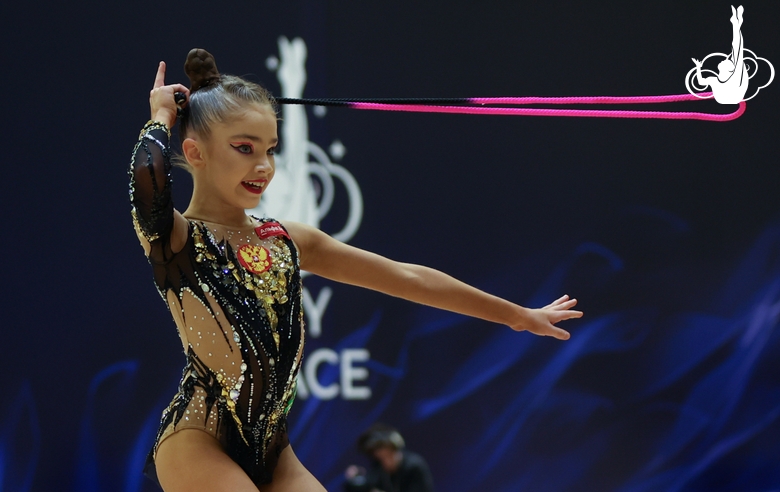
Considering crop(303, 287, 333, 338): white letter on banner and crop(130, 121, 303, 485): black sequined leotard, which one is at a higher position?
crop(130, 121, 303, 485): black sequined leotard

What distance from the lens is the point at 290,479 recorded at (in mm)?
2211

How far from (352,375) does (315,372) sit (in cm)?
21

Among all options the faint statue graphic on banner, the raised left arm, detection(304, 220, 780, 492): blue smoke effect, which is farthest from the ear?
detection(304, 220, 780, 492): blue smoke effect

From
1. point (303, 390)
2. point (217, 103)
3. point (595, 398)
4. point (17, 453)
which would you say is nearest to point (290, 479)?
point (217, 103)

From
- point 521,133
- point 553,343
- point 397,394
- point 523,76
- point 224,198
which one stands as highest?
point 523,76

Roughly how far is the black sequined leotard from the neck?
5cm

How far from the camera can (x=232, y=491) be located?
1.95 meters

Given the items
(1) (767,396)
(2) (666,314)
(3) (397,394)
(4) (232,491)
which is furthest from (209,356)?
(1) (767,396)

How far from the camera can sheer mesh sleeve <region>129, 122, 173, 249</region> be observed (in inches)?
79.4

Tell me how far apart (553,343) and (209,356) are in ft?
11.7

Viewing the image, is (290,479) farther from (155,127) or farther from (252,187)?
(155,127)

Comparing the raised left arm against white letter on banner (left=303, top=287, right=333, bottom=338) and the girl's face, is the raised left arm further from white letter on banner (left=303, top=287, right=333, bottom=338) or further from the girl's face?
white letter on banner (left=303, top=287, right=333, bottom=338)

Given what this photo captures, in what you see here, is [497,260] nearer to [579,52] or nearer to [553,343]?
[553,343]

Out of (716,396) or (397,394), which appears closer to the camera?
(397,394)
